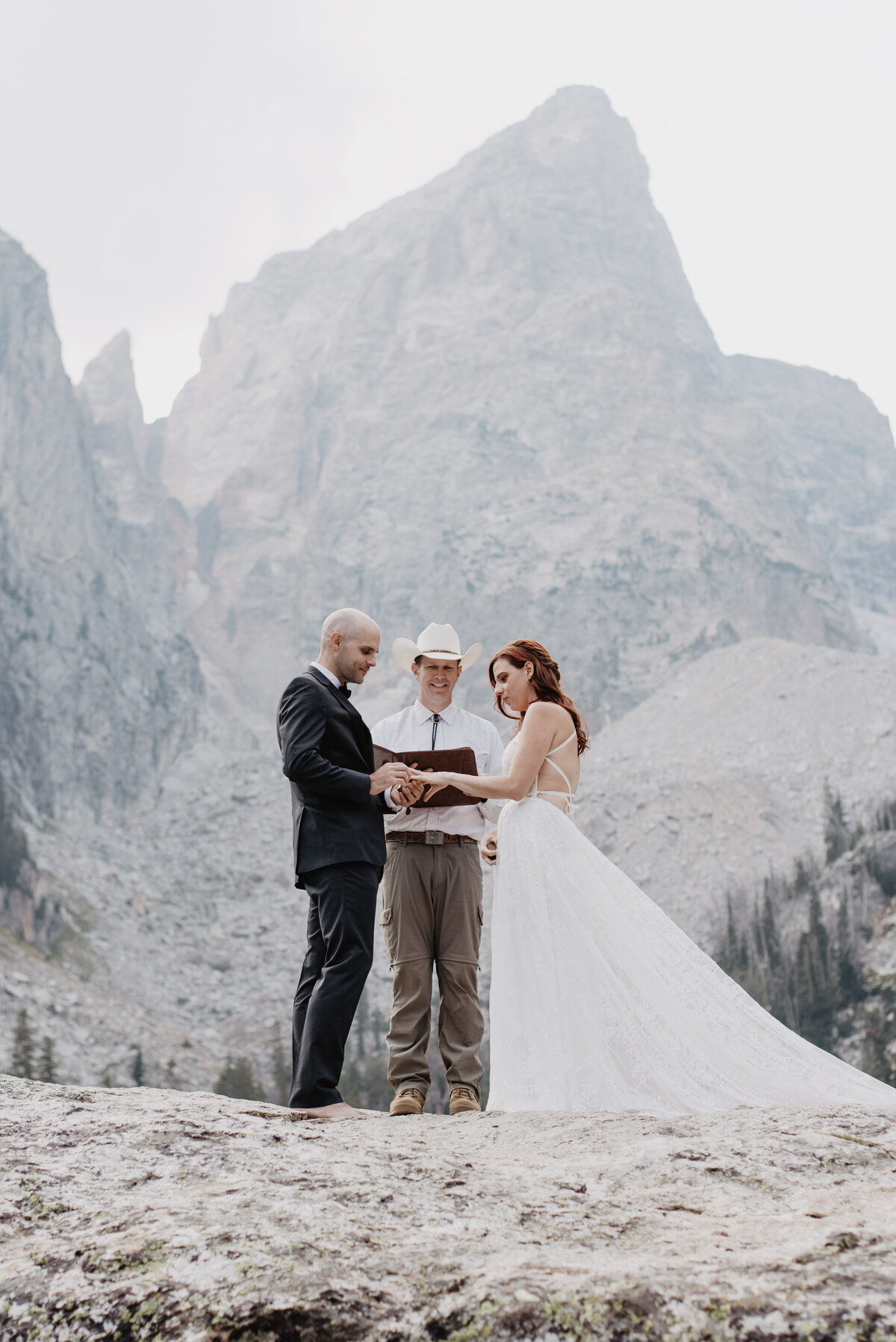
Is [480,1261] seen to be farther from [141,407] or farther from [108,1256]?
[141,407]

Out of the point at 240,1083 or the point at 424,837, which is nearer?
the point at 424,837

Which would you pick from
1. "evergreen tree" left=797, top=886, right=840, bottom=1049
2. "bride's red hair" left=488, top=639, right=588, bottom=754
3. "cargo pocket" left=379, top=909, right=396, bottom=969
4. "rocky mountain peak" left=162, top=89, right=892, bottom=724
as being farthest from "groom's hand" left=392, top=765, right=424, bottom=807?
"rocky mountain peak" left=162, top=89, right=892, bottom=724

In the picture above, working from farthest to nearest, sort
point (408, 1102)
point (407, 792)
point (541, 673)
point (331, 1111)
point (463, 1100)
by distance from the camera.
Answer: point (541, 673) → point (463, 1100) → point (407, 792) → point (408, 1102) → point (331, 1111)

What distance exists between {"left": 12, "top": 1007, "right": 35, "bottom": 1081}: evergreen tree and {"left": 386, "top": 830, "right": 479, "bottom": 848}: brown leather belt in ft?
118

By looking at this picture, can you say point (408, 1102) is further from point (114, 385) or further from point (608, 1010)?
point (114, 385)

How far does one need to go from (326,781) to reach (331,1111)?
1434mm

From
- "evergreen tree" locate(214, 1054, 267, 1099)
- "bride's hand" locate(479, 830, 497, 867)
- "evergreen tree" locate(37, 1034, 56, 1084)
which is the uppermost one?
"bride's hand" locate(479, 830, 497, 867)

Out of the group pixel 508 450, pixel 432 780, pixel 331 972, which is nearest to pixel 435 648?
pixel 432 780

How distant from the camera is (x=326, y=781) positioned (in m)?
4.63

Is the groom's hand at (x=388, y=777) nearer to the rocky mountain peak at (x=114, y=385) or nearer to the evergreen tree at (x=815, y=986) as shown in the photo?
the evergreen tree at (x=815, y=986)

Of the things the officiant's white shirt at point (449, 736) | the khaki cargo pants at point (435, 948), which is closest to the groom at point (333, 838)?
the khaki cargo pants at point (435, 948)

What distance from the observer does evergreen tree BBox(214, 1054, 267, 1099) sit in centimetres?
4116

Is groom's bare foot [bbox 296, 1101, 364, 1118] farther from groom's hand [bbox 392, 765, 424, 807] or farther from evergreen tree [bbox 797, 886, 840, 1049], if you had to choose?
evergreen tree [bbox 797, 886, 840, 1049]

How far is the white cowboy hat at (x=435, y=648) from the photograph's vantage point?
5852 millimetres
